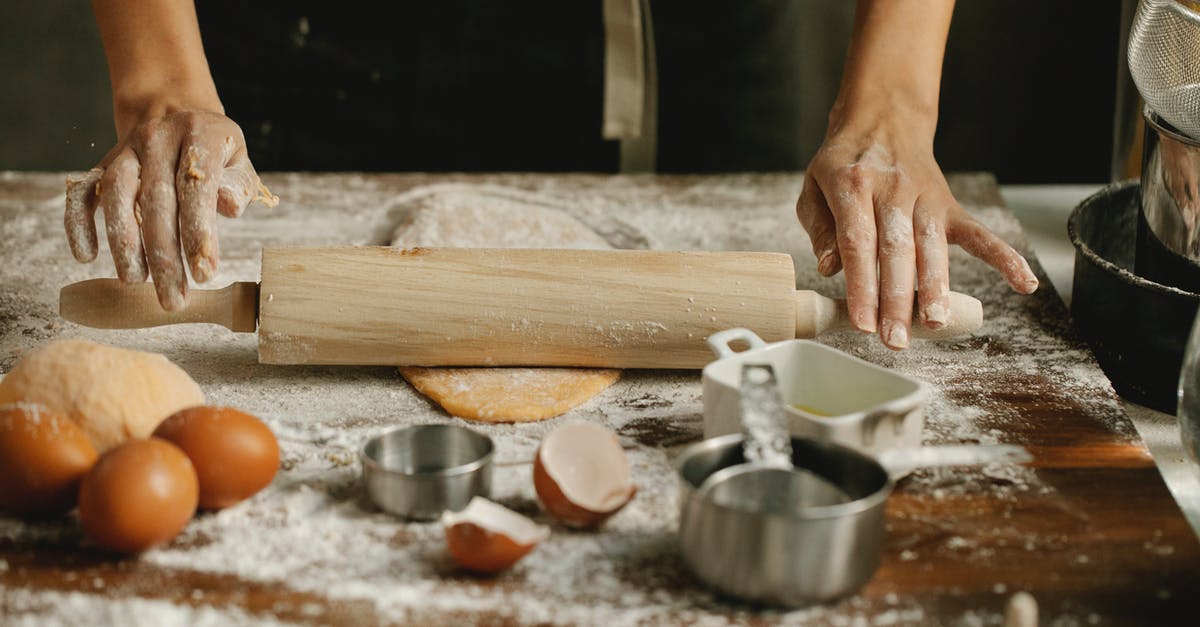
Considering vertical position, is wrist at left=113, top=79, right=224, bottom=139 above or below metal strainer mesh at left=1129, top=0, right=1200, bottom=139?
below

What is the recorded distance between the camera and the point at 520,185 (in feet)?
7.88

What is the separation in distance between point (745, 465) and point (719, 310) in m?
0.46

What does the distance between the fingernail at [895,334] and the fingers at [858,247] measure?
0.07ft

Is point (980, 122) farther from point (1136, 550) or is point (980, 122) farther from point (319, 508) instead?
point (319, 508)

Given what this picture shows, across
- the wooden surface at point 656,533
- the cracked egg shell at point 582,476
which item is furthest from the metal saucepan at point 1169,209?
the cracked egg shell at point 582,476

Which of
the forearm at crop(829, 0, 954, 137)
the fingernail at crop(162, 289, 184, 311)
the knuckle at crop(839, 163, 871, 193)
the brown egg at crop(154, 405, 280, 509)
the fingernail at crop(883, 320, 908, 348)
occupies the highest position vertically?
the forearm at crop(829, 0, 954, 137)

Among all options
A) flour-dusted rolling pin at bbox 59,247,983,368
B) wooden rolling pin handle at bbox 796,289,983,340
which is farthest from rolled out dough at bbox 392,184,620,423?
wooden rolling pin handle at bbox 796,289,983,340

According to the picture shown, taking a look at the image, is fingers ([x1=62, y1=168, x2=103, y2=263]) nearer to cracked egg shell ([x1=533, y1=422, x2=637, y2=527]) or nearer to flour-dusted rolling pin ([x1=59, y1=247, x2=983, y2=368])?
flour-dusted rolling pin ([x1=59, y1=247, x2=983, y2=368])

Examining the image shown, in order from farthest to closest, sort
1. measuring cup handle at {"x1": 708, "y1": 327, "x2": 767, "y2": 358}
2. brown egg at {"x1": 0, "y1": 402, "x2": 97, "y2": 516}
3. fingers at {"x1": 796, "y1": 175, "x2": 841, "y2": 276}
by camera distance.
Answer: fingers at {"x1": 796, "y1": 175, "x2": 841, "y2": 276} < measuring cup handle at {"x1": 708, "y1": 327, "x2": 767, "y2": 358} < brown egg at {"x1": 0, "y1": 402, "x2": 97, "y2": 516}

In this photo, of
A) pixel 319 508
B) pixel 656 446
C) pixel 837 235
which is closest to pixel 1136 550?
pixel 656 446

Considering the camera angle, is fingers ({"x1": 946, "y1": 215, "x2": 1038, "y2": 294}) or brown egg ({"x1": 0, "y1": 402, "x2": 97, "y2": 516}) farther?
fingers ({"x1": 946, "y1": 215, "x2": 1038, "y2": 294})

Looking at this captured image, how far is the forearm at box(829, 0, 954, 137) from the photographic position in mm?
1825

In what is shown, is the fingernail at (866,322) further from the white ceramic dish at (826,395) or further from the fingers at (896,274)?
the white ceramic dish at (826,395)

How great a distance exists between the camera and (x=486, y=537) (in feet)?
3.32
